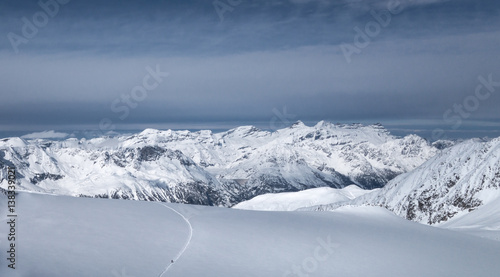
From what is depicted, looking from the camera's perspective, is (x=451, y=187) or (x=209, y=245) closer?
(x=209, y=245)

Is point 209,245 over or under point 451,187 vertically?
over

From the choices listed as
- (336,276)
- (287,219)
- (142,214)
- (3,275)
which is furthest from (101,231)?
(287,219)

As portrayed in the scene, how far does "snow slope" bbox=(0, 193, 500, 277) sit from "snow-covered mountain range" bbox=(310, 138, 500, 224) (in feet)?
265

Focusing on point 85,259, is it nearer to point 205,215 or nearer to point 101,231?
point 101,231

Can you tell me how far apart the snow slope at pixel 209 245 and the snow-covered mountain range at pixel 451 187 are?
265ft

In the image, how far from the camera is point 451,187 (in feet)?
517

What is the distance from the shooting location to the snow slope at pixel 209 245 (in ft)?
77.5

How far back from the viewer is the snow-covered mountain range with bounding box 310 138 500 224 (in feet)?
441

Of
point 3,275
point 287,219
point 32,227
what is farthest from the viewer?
point 287,219

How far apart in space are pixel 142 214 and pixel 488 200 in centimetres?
12547

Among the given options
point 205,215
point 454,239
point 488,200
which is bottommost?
point 488,200

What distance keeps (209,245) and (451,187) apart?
150 metres

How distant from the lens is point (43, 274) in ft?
68.6

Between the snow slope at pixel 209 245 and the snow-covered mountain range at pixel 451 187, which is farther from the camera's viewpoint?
the snow-covered mountain range at pixel 451 187
